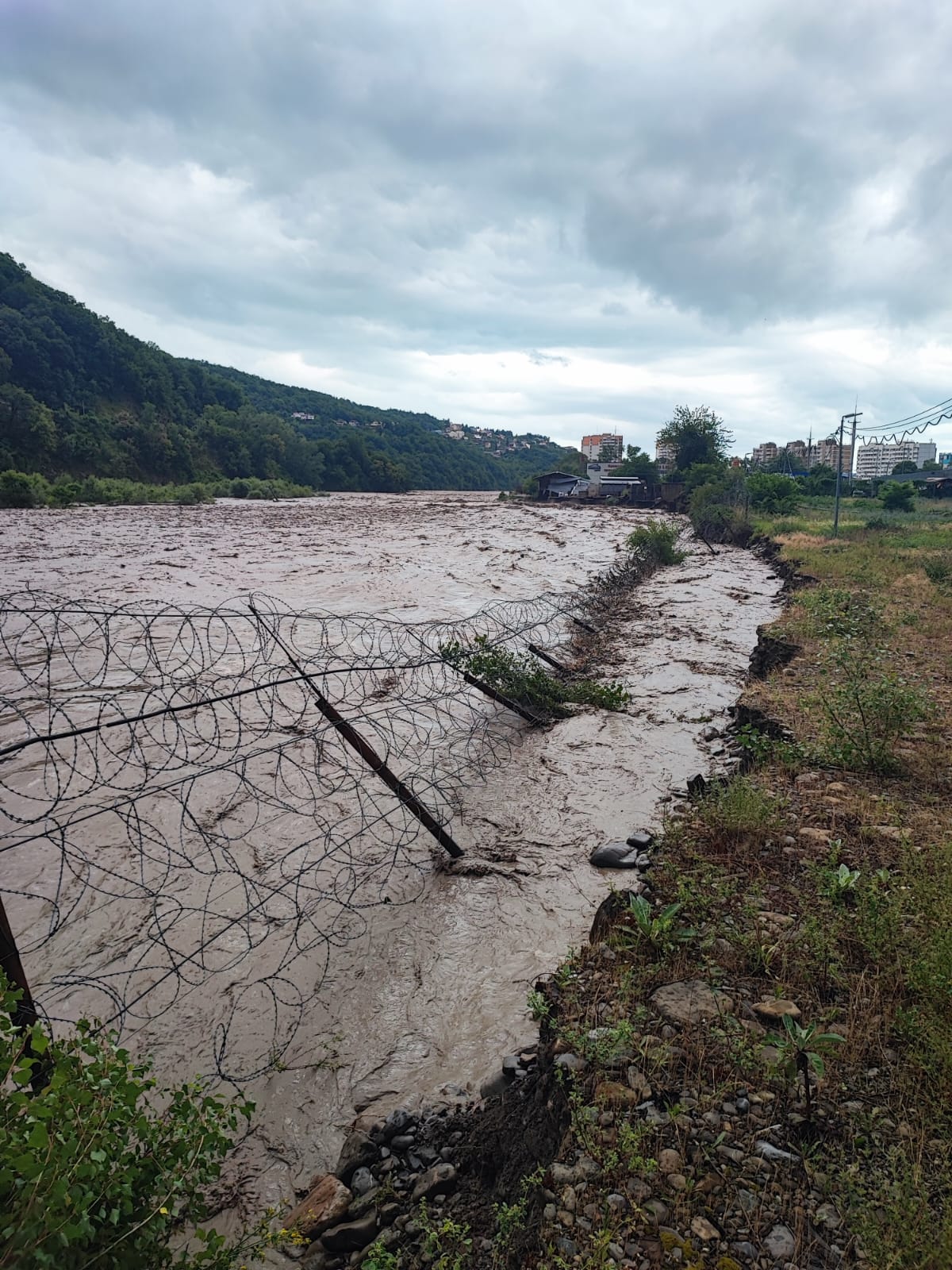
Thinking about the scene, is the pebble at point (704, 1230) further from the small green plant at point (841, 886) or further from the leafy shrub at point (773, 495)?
the leafy shrub at point (773, 495)

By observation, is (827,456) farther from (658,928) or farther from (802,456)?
(658,928)

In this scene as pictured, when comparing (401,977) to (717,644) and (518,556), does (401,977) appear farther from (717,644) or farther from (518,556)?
(518,556)

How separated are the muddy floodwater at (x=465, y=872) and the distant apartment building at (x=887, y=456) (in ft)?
267

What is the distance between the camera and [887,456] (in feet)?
302

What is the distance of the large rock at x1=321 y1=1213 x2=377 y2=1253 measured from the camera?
8.64 feet

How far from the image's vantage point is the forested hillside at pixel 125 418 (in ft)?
164

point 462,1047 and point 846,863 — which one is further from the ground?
point 846,863

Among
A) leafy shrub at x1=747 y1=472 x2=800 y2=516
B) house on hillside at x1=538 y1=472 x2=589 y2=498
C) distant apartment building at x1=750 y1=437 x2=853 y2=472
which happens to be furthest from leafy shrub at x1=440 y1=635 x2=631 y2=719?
distant apartment building at x1=750 y1=437 x2=853 y2=472

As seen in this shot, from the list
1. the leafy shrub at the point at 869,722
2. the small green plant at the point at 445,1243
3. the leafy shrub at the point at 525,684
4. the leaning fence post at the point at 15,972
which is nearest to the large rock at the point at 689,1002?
the small green plant at the point at 445,1243

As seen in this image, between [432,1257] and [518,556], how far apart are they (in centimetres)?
2240

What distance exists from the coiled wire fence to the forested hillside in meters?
46.8

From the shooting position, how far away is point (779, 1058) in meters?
2.92

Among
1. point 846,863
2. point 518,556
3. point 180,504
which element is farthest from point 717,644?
point 180,504

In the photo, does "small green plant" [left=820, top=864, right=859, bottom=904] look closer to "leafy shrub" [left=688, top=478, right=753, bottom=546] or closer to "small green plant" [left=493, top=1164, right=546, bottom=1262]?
"small green plant" [left=493, top=1164, right=546, bottom=1262]
